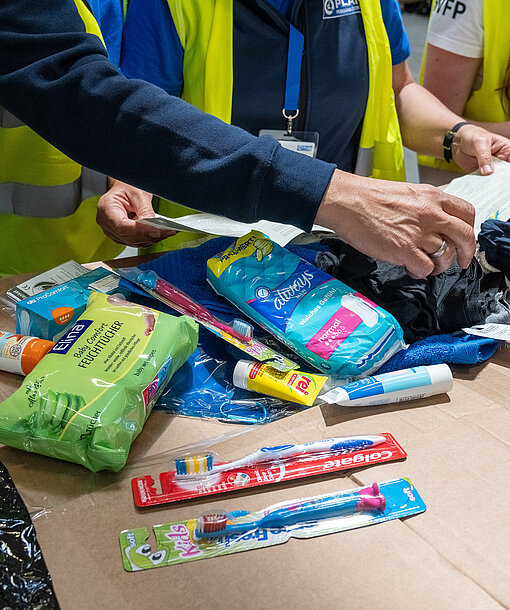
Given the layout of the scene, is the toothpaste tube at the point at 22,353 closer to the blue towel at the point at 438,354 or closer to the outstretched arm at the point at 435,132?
the blue towel at the point at 438,354

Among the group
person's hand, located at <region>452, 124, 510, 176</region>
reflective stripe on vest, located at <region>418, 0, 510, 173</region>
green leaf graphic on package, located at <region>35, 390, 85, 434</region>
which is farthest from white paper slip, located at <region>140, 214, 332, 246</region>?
reflective stripe on vest, located at <region>418, 0, 510, 173</region>

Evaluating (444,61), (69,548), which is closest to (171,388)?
(69,548)

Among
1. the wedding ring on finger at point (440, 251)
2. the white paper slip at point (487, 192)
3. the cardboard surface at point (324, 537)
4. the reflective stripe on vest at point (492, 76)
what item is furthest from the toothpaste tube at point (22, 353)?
the reflective stripe on vest at point (492, 76)

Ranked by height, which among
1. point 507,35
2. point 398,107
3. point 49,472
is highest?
point 507,35

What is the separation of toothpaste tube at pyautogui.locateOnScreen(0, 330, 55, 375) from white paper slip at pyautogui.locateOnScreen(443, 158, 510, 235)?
0.71 m

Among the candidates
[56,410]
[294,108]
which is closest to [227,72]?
[294,108]

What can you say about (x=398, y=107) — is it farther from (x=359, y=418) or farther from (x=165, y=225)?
(x=359, y=418)

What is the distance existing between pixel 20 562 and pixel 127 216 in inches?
25.9

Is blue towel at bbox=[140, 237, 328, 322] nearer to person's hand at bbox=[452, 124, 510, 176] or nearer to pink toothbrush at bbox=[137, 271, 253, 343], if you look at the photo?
pink toothbrush at bbox=[137, 271, 253, 343]

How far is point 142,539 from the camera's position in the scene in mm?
582

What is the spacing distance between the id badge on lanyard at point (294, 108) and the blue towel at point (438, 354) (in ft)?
1.65

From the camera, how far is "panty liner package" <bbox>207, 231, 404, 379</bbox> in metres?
0.77

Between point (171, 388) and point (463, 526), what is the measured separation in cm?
35

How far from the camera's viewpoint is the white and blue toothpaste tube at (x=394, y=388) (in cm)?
74
